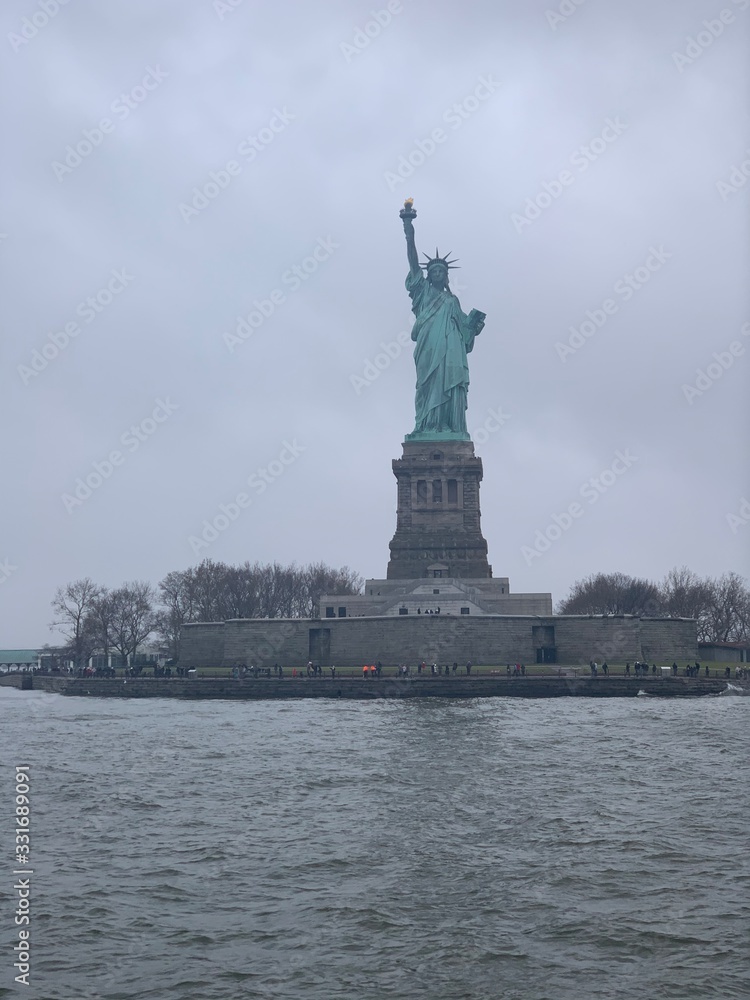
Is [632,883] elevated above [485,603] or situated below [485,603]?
below

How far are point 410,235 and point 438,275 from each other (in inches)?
133

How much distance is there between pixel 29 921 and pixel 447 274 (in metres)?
67.9

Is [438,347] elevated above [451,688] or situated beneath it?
elevated above

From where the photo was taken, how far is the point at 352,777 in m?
27.4

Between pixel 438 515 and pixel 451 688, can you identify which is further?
pixel 438 515

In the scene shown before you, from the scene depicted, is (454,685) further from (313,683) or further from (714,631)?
(714,631)

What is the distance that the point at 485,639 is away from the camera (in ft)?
207

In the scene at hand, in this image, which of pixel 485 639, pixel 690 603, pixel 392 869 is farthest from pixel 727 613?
pixel 392 869

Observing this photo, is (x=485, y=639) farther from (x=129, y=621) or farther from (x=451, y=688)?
(x=129, y=621)

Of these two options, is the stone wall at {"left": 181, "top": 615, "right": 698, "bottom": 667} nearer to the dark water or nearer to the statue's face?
the statue's face

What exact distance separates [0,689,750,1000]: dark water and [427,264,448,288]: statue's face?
164ft

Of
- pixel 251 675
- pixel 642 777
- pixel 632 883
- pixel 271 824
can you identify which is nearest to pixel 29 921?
pixel 271 824

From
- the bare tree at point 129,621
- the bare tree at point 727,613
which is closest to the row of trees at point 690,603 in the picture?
the bare tree at point 727,613

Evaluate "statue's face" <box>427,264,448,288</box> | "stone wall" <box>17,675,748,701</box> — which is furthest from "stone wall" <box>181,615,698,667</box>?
"statue's face" <box>427,264,448,288</box>
